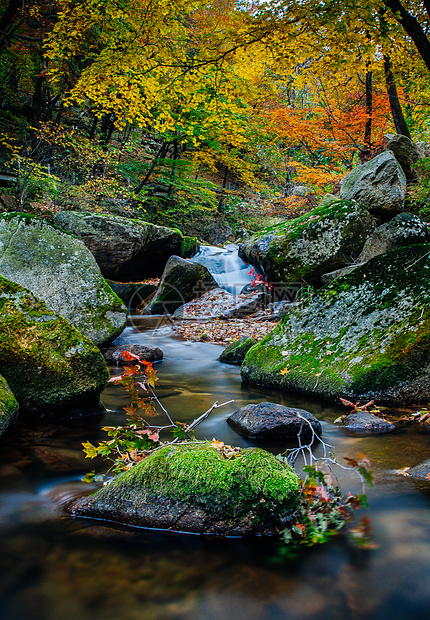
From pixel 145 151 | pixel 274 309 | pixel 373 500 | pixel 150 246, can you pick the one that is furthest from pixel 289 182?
pixel 373 500

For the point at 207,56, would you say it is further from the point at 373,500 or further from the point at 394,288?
the point at 373,500

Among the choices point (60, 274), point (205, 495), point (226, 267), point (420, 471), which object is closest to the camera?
point (205, 495)

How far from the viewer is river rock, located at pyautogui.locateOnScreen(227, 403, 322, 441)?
3359mm

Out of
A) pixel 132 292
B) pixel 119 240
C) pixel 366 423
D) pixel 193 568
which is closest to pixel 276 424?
pixel 366 423

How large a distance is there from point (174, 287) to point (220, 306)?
1832mm

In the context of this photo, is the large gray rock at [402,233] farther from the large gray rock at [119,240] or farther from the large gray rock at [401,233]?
the large gray rock at [119,240]

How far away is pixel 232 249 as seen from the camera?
17.9 m

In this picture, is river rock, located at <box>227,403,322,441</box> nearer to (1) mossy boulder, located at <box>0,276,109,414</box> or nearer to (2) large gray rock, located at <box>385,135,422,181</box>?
(1) mossy boulder, located at <box>0,276,109,414</box>

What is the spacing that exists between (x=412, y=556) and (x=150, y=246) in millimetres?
13519

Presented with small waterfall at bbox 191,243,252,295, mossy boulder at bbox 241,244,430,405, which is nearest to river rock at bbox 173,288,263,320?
small waterfall at bbox 191,243,252,295

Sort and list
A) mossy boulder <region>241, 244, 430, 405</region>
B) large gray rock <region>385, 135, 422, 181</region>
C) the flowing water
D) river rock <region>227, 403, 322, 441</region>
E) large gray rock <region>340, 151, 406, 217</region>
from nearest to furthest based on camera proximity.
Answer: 1. the flowing water
2. river rock <region>227, 403, 322, 441</region>
3. mossy boulder <region>241, 244, 430, 405</region>
4. large gray rock <region>340, 151, 406, 217</region>
5. large gray rock <region>385, 135, 422, 181</region>

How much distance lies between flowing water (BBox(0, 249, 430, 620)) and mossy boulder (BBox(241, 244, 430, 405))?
51.1 inches

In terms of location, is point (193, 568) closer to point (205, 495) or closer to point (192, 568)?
point (192, 568)

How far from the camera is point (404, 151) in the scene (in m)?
10.0
